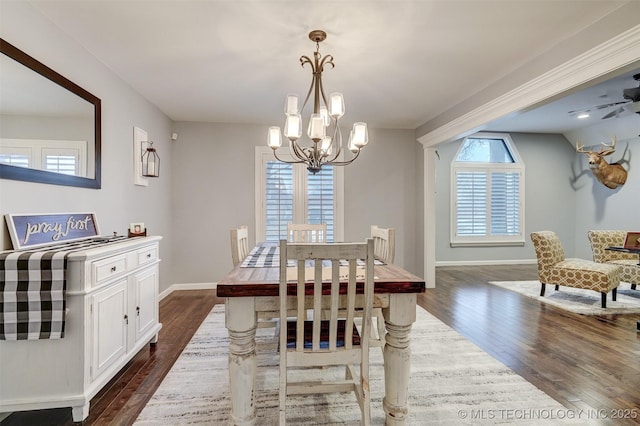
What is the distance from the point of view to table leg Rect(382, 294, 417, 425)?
1.65 metres

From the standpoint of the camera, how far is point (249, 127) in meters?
4.73

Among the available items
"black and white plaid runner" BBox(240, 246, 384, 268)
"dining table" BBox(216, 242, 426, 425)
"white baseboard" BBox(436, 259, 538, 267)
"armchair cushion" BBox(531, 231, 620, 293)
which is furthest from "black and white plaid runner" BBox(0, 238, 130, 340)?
"white baseboard" BBox(436, 259, 538, 267)

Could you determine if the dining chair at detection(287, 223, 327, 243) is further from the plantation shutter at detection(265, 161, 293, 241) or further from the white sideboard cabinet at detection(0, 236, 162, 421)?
the white sideboard cabinet at detection(0, 236, 162, 421)

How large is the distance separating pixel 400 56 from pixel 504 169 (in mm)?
4961

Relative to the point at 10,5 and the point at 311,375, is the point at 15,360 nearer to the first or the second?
the point at 311,375

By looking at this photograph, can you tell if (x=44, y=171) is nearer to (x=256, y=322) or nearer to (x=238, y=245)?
(x=238, y=245)

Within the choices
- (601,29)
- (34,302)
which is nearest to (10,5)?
(34,302)

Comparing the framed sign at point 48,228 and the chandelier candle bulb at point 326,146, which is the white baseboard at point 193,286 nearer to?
the framed sign at point 48,228

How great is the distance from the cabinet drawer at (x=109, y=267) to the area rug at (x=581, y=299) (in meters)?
4.58

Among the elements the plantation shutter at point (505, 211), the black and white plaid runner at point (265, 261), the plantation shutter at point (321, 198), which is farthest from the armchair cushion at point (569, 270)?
the black and white plaid runner at point (265, 261)

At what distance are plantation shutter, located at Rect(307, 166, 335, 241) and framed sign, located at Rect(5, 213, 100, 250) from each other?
2861 mm

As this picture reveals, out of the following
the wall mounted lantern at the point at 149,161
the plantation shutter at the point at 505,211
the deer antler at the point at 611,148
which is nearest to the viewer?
the wall mounted lantern at the point at 149,161

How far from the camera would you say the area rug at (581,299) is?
3590mm

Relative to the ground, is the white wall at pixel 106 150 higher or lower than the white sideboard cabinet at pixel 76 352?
higher
